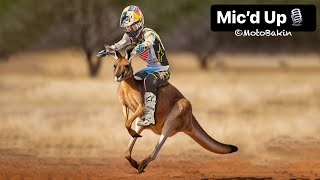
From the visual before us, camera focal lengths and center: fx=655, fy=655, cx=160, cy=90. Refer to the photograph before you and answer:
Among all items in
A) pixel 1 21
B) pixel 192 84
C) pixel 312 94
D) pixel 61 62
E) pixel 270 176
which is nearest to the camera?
pixel 270 176

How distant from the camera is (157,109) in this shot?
12219 mm

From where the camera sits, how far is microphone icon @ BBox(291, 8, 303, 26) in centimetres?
2159

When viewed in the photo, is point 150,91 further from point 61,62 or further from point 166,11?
point 61,62

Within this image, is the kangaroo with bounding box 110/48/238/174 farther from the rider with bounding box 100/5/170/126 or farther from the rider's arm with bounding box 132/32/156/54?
the rider's arm with bounding box 132/32/156/54

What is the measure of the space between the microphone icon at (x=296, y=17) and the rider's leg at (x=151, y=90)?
34.4 ft

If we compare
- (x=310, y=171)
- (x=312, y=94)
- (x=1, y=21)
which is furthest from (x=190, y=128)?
(x=1, y=21)

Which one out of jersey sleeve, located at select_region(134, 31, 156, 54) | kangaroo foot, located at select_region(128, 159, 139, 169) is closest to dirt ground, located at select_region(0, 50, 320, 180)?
kangaroo foot, located at select_region(128, 159, 139, 169)

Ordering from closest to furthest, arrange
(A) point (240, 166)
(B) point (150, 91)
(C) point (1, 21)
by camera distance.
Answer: (B) point (150, 91) → (A) point (240, 166) → (C) point (1, 21)

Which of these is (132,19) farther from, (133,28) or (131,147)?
(131,147)

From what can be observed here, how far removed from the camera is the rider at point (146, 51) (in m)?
11.5

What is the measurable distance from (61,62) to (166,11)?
1932 cm

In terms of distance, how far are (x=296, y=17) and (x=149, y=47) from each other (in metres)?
11.5

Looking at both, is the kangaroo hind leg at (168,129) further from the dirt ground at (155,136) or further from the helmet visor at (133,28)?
the dirt ground at (155,136)

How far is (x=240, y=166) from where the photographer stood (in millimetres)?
17734
